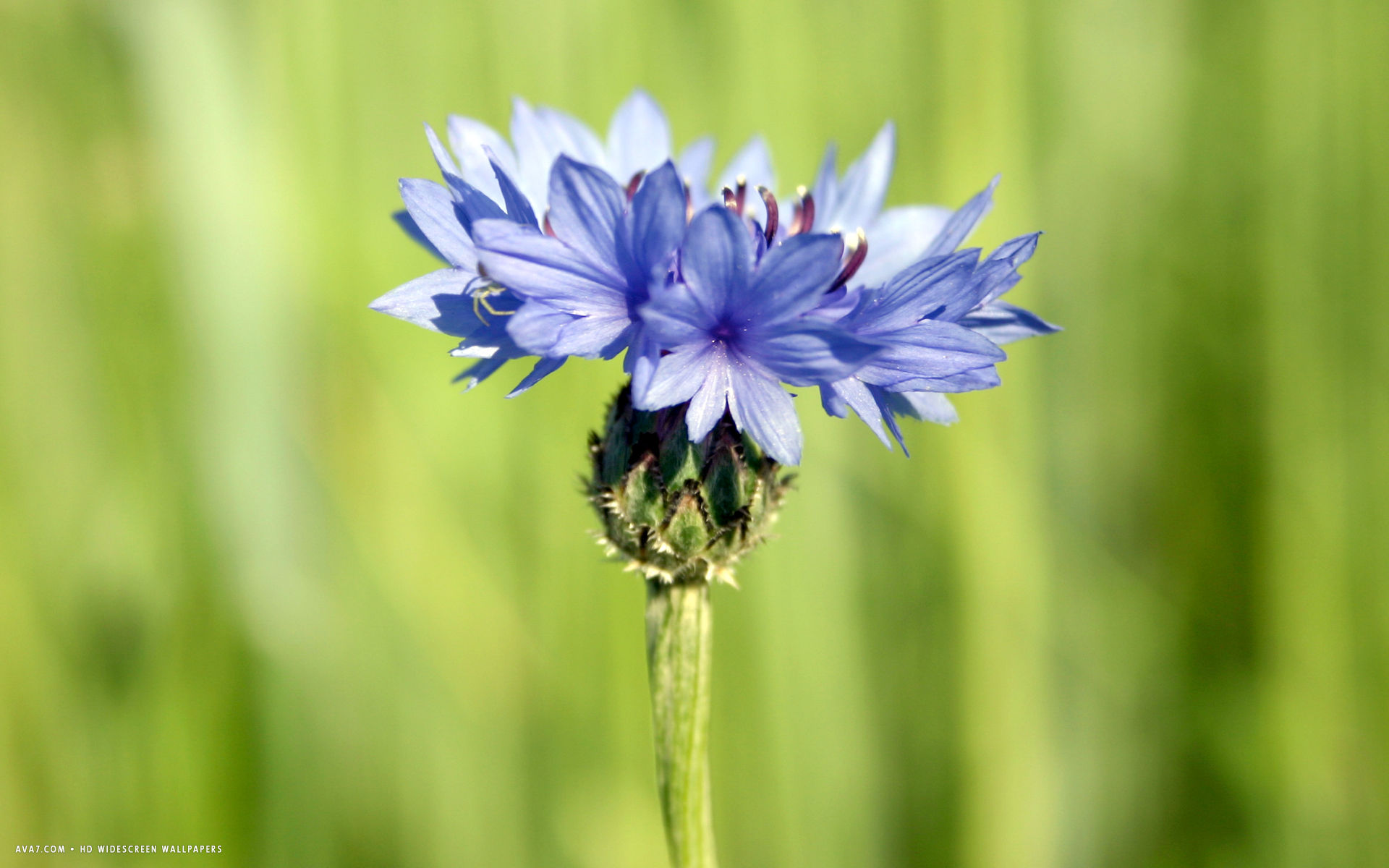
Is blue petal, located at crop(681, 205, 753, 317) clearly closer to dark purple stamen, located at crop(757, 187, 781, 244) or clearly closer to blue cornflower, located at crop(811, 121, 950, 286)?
dark purple stamen, located at crop(757, 187, 781, 244)

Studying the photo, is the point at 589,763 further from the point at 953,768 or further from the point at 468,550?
the point at 953,768

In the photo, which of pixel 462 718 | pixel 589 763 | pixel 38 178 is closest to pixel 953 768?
pixel 589 763

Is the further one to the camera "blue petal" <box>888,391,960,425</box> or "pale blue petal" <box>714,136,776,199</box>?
"pale blue petal" <box>714,136,776,199</box>

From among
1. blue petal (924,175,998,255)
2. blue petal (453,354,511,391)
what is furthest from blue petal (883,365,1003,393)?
blue petal (453,354,511,391)

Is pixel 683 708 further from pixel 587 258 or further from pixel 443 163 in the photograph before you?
pixel 443 163

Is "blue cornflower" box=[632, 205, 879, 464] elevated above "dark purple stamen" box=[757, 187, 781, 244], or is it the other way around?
"dark purple stamen" box=[757, 187, 781, 244]

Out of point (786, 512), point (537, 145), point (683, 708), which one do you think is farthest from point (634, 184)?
point (786, 512)
